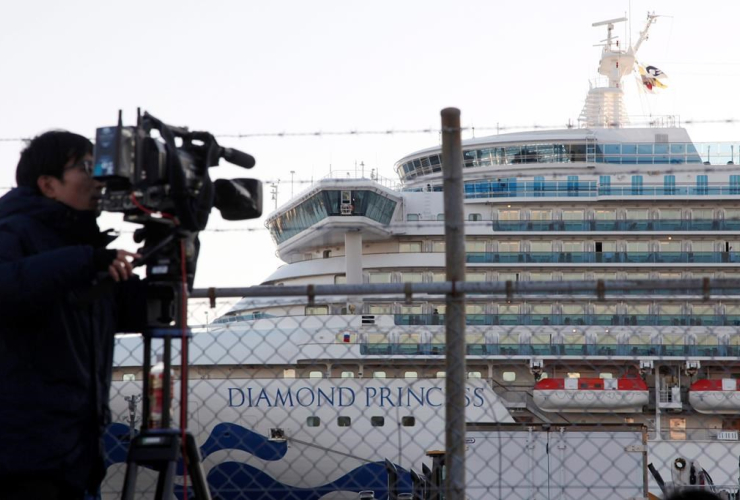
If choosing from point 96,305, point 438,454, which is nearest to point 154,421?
point 96,305

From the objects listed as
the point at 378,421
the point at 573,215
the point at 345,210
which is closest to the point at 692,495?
the point at 378,421

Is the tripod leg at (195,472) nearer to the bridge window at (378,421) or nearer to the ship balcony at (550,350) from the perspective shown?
the bridge window at (378,421)

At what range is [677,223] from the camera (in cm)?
2855

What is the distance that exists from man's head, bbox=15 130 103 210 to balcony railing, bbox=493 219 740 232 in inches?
989

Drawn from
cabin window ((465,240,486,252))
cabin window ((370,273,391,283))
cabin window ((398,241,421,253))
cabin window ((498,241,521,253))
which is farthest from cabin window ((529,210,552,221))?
cabin window ((370,273,391,283))

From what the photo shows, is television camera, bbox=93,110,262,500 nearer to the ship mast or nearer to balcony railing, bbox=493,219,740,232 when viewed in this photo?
balcony railing, bbox=493,219,740,232

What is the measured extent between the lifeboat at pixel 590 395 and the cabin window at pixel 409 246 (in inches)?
210

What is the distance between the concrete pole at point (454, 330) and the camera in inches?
163

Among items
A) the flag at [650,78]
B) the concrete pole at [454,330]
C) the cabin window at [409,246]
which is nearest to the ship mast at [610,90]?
the flag at [650,78]

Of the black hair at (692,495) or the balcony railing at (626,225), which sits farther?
the balcony railing at (626,225)

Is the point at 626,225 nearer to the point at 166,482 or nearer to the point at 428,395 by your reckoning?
the point at 428,395

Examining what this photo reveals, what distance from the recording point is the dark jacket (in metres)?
3.11

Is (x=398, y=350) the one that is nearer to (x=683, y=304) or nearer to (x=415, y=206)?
(x=415, y=206)

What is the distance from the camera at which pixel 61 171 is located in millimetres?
3482
